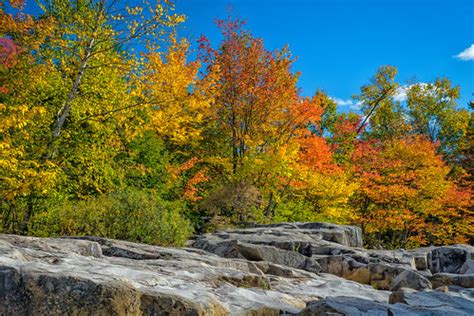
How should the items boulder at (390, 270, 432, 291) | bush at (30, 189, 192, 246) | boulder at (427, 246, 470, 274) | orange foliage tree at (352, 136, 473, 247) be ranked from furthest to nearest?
orange foliage tree at (352, 136, 473, 247), boulder at (427, 246, 470, 274), bush at (30, 189, 192, 246), boulder at (390, 270, 432, 291)

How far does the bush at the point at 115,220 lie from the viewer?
10281mm

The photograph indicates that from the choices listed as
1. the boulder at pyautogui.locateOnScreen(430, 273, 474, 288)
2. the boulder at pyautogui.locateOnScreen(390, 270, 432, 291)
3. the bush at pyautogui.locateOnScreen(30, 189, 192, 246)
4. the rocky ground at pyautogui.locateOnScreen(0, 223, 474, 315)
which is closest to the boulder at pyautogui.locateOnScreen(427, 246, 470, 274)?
the rocky ground at pyautogui.locateOnScreen(0, 223, 474, 315)

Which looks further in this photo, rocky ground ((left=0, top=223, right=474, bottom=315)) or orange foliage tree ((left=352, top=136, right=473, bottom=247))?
orange foliage tree ((left=352, top=136, right=473, bottom=247))

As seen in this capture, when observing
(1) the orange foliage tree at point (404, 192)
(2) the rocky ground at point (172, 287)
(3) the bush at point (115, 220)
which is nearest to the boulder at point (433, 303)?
(2) the rocky ground at point (172, 287)

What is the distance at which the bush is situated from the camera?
33.7 ft

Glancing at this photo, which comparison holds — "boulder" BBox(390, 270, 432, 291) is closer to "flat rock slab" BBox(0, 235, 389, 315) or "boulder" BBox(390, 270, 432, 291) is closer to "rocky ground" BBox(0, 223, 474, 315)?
"rocky ground" BBox(0, 223, 474, 315)

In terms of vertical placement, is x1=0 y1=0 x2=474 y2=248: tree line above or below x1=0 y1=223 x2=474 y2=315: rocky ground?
above

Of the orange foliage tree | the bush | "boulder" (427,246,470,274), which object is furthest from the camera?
the orange foliage tree

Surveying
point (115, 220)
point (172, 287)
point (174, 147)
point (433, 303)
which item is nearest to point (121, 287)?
point (172, 287)

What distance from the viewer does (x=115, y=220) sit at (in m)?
10.5

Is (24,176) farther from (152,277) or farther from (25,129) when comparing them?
(152,277)

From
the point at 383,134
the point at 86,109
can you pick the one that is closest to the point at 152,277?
the point at 86,109

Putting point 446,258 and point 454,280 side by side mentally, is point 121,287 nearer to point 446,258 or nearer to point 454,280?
point 454,280

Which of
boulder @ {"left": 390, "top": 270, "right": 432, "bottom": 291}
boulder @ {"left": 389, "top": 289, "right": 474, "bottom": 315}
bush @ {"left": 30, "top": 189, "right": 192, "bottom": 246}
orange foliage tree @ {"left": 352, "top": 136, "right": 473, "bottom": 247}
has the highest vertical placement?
orange foliage tree @ {"left": 352, "top": 136, "right": 473, "bottom": 247}
